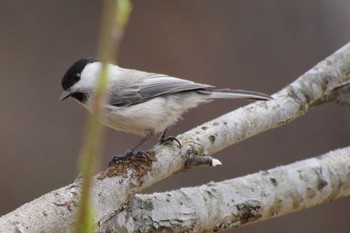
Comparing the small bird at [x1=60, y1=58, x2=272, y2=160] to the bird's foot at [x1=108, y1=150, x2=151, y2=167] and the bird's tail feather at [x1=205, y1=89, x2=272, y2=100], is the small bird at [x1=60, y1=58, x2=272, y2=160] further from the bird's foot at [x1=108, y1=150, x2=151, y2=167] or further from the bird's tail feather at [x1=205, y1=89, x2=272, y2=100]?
the bird's foot at [x1=108, y1=150, x2=151, y2=167]

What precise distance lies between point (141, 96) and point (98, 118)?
171 cm

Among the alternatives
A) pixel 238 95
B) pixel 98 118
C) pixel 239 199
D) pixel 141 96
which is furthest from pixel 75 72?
pixel 98 118

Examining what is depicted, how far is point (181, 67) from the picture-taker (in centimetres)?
407

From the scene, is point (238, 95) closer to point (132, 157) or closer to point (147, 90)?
point (147, 90)

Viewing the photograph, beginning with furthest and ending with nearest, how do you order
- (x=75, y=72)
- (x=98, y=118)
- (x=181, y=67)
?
(x=181, y=67) < (x=75, y=72) < (x=98, y=118)

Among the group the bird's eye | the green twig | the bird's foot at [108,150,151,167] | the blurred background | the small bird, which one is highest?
the blurred background

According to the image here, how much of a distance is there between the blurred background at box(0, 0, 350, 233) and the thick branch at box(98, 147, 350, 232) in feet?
6.67

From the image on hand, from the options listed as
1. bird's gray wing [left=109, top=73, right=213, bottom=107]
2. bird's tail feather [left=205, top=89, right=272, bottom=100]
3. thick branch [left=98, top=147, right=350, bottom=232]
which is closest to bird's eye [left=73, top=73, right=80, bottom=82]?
bird's gray wing [left=109, top=73, right=213, bottom=107]

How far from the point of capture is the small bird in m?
2.00

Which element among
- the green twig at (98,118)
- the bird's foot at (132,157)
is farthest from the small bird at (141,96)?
the green twig at (98,118)

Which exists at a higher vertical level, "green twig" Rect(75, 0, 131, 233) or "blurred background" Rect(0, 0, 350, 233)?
"blurred background" Rect(0, 0, 350, 233)

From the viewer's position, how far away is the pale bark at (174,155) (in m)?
1.28

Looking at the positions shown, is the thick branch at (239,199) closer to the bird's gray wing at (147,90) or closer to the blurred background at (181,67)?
the bird's gray wing at (147,90)

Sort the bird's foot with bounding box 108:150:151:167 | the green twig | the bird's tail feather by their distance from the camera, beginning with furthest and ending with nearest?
the bird's tail feather → the bird's foot with bounding box 108:150:151:167 → the green twig
